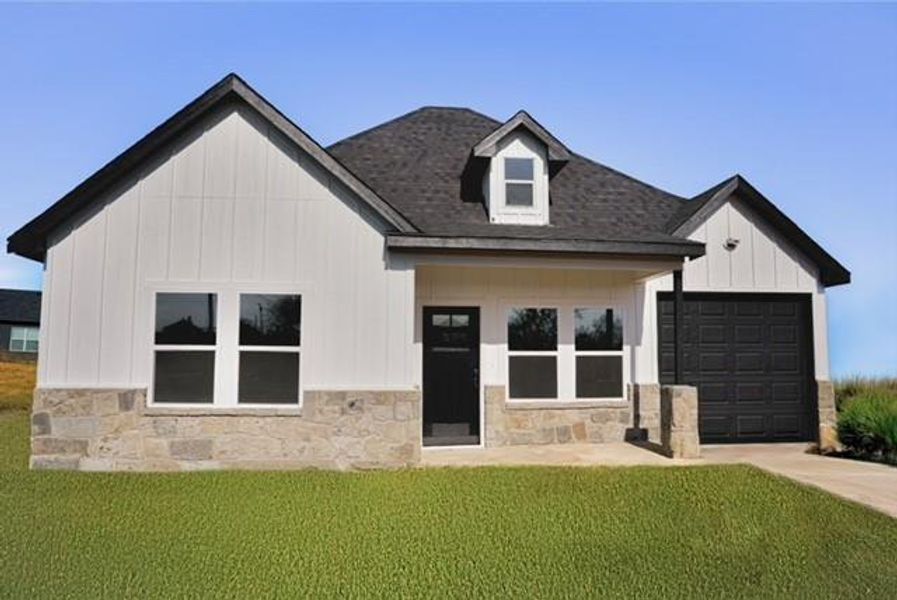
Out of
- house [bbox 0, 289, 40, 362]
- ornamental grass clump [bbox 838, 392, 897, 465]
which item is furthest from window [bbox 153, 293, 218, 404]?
house [bbox 0, 289, 40, 362]

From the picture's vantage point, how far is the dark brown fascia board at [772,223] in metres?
11.2

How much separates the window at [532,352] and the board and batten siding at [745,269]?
1785mm

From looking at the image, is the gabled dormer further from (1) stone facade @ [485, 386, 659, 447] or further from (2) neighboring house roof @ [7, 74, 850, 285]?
(1) stone facade @ [485, 386, 659, 447]

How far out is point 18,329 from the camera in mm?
32438

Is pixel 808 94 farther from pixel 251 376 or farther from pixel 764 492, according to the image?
pixel 251 376

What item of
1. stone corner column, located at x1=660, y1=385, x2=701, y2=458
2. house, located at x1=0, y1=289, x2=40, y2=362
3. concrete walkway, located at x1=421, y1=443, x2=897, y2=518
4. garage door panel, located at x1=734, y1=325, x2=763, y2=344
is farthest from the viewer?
house, located at x1=0, y1=289, x2=40, y2=362

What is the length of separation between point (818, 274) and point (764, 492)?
19.3 feet

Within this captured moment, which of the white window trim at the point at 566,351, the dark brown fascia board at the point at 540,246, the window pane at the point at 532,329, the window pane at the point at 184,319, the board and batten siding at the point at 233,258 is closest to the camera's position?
the board and batten siding at the point at 233,258

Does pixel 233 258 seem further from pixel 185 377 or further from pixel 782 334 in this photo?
pixel 782 334

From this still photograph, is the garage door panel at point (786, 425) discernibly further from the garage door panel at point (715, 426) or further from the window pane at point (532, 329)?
the window pane at point (532, 329)

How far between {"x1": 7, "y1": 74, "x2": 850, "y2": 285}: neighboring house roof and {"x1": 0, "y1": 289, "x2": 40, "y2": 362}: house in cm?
2728

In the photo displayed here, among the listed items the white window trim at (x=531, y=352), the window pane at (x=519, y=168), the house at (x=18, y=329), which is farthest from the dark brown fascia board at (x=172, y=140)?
the house at (x=18, y=329)

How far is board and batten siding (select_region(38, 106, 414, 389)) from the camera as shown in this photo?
881 cm

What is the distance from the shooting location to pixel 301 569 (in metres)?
5.43
